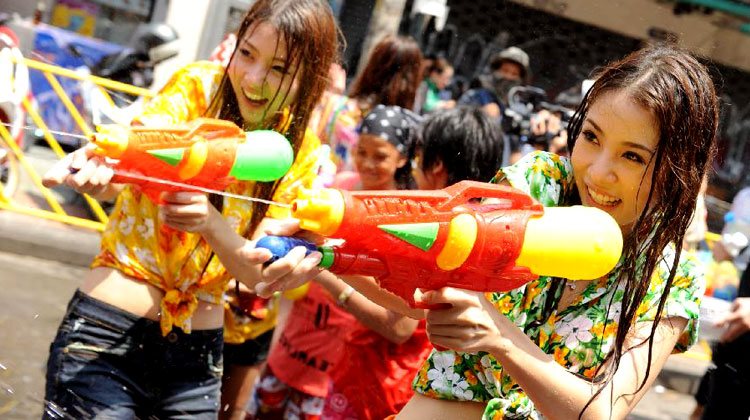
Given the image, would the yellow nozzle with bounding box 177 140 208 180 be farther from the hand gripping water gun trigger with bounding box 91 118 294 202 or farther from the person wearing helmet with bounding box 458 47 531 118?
the person wearing helmet with bounding box 458 47 531 118

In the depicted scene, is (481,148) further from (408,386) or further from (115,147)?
(115,147)

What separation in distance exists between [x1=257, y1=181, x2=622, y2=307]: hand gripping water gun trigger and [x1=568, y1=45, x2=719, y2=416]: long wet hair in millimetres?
209

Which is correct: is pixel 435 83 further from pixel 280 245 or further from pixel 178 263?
pixel 280 245

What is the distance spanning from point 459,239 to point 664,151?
17.9 inches

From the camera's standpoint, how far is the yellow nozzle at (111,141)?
1.91 meters

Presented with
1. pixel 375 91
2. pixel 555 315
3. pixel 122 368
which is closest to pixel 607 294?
pixel 555 315

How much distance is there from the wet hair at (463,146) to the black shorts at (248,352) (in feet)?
2.67

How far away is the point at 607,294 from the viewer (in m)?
1.99

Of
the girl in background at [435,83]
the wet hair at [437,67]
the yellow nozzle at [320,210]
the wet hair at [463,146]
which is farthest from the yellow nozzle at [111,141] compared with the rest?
the wet hair at [437,67]

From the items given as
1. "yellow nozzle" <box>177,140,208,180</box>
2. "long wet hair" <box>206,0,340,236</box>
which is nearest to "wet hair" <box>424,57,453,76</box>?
"long wet hair" <box>206,0,340,236</box>

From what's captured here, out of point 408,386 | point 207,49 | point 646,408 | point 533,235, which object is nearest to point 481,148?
point 408,386

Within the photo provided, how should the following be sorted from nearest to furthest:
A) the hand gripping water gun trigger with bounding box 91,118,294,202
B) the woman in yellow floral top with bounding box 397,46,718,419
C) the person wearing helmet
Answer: the woman in yellow floral top with bounding box 397,46,718,419, the hand gripping water gun trigger with bounding box 91,118,294,202, the person wearing helmet

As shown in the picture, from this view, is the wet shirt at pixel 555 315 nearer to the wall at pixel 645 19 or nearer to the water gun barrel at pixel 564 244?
the water gun barrel at pixel 564 244

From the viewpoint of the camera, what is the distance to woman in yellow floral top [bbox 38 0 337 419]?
2.39 metres
